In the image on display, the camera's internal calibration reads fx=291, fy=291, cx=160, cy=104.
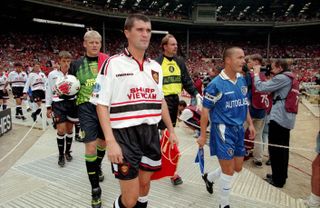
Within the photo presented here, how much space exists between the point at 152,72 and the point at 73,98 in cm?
257

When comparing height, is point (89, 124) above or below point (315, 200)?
above

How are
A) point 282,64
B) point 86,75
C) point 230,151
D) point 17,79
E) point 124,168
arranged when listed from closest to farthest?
1. point 124,168
2. point 230,151
3. point 86,75
4. point 282,64
5. point 17,79

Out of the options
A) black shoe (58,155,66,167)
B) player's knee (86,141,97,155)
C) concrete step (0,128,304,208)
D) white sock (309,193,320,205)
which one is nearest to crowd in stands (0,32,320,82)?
black shoe (58,155,66,167)

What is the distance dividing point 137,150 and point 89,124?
1457mm

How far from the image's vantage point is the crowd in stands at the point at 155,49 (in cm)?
3063

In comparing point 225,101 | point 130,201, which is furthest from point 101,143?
point 225,101

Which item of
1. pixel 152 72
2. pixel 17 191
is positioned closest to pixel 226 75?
pixel 152 72

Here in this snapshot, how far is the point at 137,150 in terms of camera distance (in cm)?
253

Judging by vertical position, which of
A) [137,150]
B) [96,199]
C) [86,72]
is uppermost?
[86,72]

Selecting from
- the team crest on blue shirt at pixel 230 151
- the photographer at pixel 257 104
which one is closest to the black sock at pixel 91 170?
the team crest on blue shirt at pixel 230 151

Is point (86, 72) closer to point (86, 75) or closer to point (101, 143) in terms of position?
point (86, 75)

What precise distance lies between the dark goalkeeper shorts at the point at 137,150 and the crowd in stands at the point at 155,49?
27327 mm

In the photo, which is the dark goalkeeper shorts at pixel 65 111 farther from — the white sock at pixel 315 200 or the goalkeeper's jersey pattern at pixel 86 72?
the white sock at pixel 315 200

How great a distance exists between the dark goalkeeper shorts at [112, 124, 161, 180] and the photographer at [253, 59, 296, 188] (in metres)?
2.58
